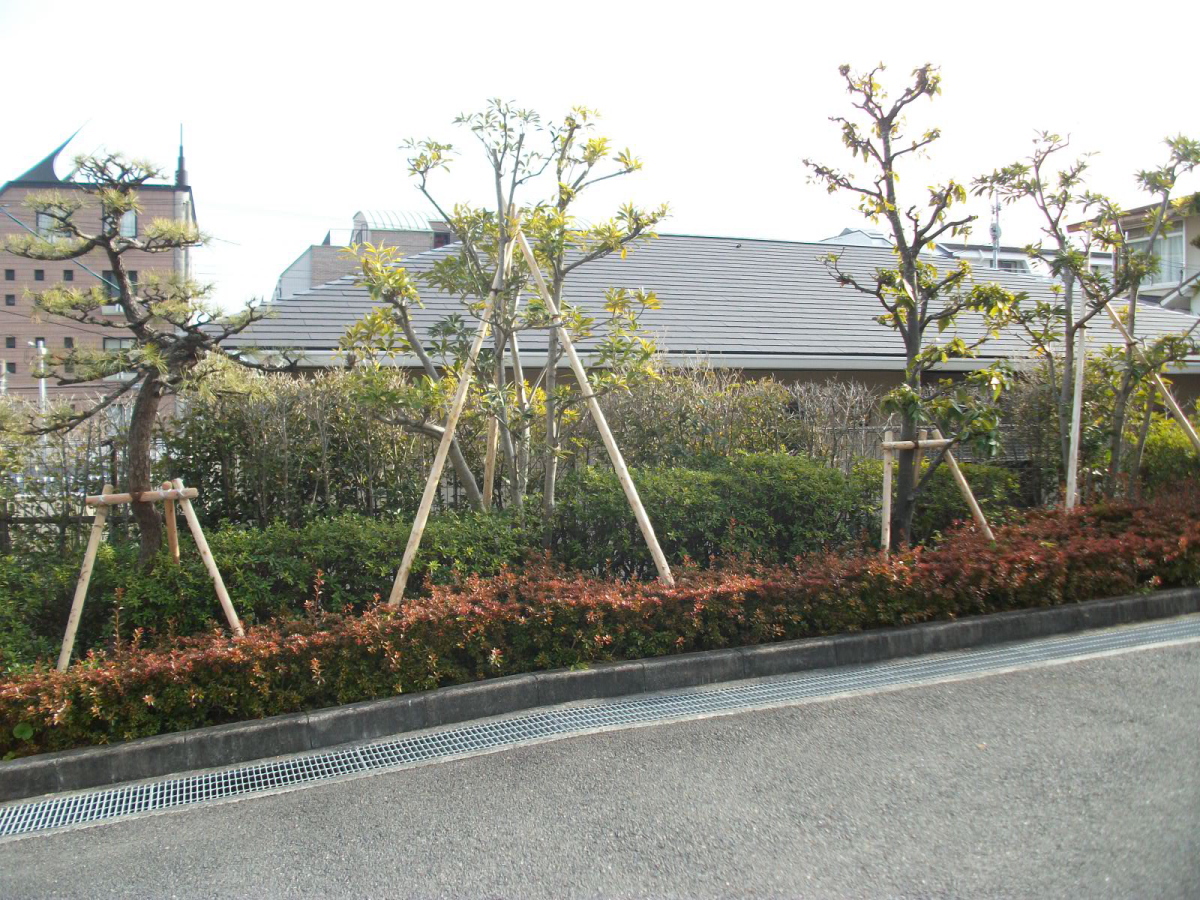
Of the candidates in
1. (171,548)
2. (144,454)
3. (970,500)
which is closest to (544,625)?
(171,548)

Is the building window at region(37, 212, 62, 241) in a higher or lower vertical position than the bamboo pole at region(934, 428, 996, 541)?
higher

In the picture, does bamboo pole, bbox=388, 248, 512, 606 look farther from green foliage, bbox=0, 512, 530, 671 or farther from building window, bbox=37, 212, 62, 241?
building window, bbox=37, 212, 62, 241

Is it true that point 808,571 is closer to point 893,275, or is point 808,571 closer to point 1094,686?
point 1094,686

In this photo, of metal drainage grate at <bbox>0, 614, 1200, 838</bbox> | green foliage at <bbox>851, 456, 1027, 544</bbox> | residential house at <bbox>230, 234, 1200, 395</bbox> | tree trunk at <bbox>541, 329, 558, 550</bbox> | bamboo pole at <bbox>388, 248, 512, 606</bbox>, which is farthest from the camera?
residential house at <bbox>230, 234, 1200, 395</bbox>

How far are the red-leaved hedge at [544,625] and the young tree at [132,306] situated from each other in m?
1.35

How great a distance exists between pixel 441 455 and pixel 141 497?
1.77 metres

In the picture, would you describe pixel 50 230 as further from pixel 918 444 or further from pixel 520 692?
pixel 918 444

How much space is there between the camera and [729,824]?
3.68 m

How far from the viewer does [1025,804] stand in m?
3.80

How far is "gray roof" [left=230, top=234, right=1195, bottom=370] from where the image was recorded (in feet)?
39.2

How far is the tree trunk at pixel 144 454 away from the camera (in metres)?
5.52

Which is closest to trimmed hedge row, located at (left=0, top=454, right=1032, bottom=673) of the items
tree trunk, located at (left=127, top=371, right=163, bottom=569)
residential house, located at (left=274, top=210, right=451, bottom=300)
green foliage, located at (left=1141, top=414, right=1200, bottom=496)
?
tree trunk, located at (left=127, top=371, right=163, bottom=569)

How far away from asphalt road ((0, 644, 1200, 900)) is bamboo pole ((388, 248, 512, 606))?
57.2 inches

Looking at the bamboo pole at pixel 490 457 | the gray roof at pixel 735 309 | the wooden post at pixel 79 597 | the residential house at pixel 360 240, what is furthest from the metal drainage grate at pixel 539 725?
the residential house at pixel 360 240
